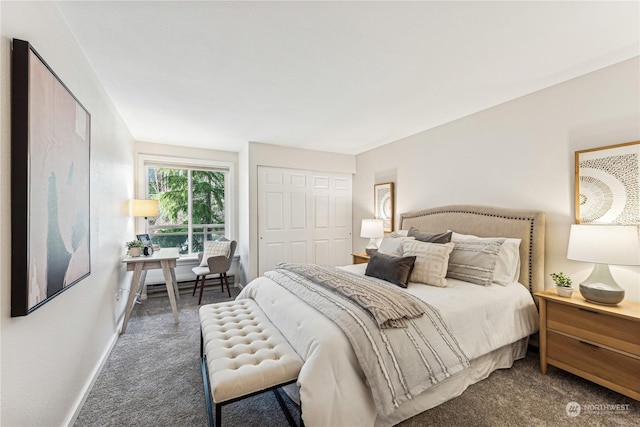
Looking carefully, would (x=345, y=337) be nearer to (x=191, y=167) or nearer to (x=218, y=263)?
(x=218, y=263)

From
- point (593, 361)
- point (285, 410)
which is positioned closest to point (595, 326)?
point (593, 361)

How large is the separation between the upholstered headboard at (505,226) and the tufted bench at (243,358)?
7.49 ft

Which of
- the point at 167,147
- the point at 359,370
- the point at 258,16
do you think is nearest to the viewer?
the point at 359,370

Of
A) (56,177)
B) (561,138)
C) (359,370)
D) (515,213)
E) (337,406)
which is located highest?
(561,138)

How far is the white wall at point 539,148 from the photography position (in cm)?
207

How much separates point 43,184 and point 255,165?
303 centimetres

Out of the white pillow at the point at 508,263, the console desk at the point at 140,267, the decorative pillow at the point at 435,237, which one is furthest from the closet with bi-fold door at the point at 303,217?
the white pillow at the point at 508,263

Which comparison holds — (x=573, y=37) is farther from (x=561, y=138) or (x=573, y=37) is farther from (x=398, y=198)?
(x=398, y=198)

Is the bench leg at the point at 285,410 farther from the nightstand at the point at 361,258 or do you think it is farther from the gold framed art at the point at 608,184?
the gold framed art at the point at 608,184

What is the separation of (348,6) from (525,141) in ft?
7.17

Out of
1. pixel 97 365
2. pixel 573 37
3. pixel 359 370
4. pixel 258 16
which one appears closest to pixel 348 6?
pixel 258 16

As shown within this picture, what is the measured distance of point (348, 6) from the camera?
4.89ft

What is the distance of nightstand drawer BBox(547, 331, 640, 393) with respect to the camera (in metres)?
1.69

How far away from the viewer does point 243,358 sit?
4.92 feet
